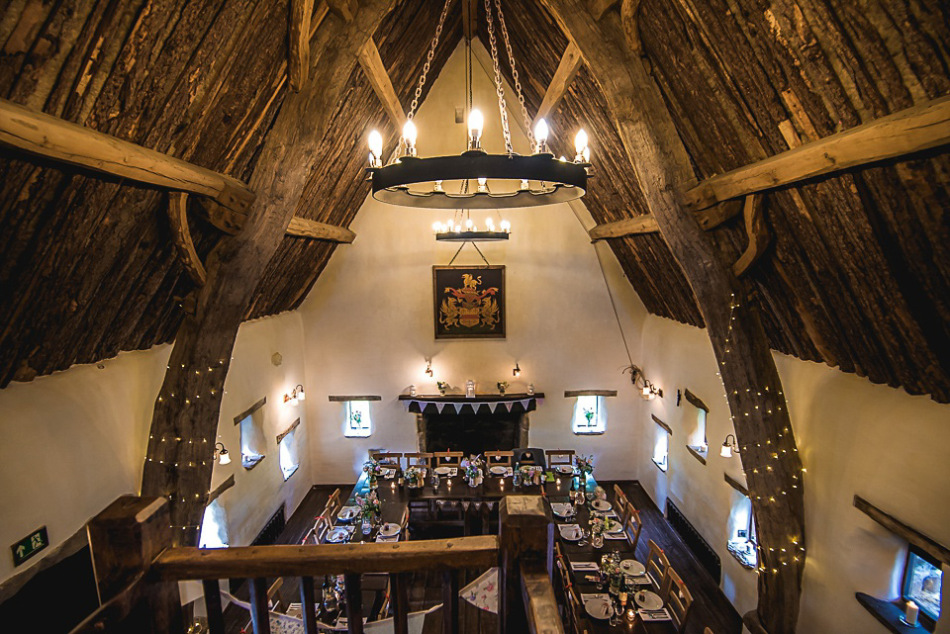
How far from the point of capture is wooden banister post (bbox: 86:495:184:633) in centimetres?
133

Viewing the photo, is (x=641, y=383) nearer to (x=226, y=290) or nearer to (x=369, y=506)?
(x=369, y=506)

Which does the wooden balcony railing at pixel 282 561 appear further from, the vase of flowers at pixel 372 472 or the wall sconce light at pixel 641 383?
the wall sconce light at pixel 641 383

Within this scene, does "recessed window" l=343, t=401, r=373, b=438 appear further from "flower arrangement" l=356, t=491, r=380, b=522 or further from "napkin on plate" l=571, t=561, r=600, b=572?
"napkin on plate" l=571, t=561, r=600, b=572

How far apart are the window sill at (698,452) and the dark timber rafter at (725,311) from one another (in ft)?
6.61

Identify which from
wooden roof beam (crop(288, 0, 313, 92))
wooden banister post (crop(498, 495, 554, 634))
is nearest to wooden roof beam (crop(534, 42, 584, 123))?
wooden roof beam (crop(288, 0, 313, 92))

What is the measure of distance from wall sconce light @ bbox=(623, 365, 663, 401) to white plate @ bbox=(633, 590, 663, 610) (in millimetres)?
3816

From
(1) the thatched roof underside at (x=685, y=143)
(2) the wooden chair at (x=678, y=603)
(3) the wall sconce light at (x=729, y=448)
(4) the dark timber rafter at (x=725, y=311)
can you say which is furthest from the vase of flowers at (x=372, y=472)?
(4) the dark timber rafter at (x=725, y=311)

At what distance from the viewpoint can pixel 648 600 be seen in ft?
14.8

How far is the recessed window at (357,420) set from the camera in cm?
866

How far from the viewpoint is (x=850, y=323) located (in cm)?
329

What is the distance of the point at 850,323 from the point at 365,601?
205 inches

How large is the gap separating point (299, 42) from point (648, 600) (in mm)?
5916

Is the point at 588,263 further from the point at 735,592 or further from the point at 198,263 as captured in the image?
the point at 198,263

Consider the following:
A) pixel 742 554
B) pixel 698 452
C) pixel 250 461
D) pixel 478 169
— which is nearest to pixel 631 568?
pixel 742 554
